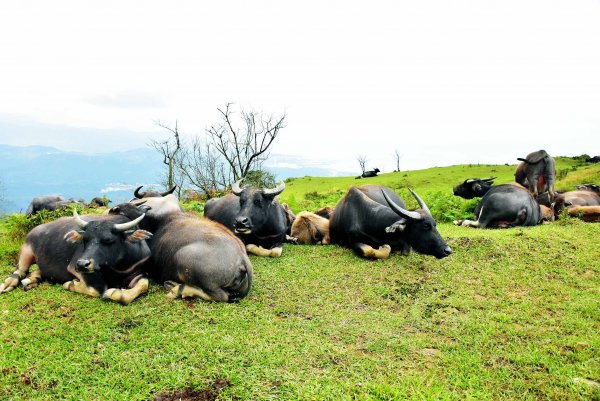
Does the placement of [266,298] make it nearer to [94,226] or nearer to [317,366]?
[317,366]

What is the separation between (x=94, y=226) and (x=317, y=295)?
318cm

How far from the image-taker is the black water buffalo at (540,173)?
40.8 ft

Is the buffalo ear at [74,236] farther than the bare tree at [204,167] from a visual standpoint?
No

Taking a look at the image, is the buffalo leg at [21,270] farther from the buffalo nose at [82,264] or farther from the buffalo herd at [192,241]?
the buffalo nose at [82,264]

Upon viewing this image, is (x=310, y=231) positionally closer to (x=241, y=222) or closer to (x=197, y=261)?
(x=241, y=222)

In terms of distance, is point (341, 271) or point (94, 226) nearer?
point (94, 226)

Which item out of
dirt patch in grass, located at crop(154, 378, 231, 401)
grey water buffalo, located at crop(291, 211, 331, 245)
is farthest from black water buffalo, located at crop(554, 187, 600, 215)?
dirt patch in grass, located at crop(154, 378, 231, 401)

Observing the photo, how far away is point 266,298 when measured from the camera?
5516 millimetres

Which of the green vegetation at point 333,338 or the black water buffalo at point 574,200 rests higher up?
the black water buffalo at point 574,200

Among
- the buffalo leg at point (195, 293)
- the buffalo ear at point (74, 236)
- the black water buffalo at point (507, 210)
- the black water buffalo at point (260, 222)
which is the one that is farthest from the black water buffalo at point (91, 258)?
the black water buffalo at point (507, 210)

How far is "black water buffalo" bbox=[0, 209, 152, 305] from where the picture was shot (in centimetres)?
527

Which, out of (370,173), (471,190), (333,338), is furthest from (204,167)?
(333,338)

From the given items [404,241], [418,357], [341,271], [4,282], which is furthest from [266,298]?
[4,282]

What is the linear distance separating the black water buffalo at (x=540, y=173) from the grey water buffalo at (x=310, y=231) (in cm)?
730
